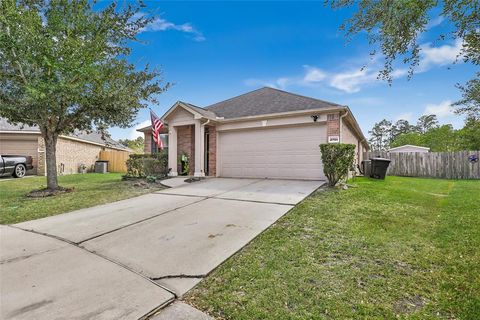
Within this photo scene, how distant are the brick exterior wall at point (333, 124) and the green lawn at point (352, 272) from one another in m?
4.79

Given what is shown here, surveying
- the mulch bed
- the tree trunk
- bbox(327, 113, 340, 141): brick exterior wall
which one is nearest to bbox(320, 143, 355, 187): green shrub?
bbox(327, 113, 340, 141): brick exterior wall

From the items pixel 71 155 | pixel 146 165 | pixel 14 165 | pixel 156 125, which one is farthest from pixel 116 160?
pixel 156 125

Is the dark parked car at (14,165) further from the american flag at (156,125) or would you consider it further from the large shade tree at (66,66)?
the american flag at (156,125)

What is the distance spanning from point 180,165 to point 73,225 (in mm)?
7643

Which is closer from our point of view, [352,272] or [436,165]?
[352,272]

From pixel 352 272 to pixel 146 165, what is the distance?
10287mm

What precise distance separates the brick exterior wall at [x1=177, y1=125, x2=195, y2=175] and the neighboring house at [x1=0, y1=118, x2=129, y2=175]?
5574mm

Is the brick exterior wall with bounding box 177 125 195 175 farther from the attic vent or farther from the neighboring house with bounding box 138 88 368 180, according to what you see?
the attic vent

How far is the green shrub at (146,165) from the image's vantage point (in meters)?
11.4

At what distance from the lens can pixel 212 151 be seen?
473 inches

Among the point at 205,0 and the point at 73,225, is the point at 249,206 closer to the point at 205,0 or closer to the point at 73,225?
the point at 73,225

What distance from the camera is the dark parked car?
1293cm

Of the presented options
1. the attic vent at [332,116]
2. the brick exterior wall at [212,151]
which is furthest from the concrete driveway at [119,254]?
the brick exterior wall at [212,151]

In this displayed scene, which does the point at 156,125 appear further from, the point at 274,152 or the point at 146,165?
the point at 274,152
